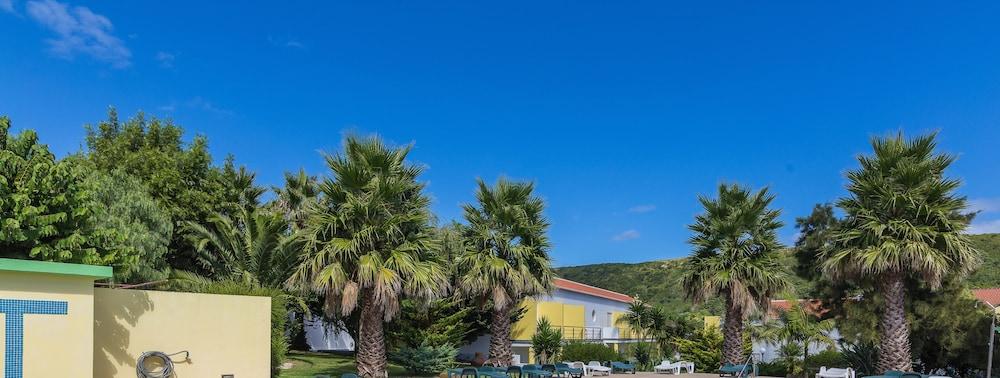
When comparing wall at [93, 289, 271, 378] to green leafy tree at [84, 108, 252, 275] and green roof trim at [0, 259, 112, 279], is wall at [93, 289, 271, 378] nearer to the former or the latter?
green roof trim at [0, 259, 112, 279]

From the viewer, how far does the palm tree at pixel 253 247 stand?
84.6ft

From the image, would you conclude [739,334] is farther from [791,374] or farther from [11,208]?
[11,208]

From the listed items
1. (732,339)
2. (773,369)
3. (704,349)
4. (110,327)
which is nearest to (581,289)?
(704,349)

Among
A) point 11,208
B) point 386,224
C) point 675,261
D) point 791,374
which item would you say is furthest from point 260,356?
point 675,261

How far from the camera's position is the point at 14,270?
10.5 meters

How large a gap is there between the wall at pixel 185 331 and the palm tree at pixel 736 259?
1631 cm

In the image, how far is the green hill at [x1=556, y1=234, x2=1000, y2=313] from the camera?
5628 centimetres

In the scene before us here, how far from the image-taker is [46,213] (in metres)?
12.3

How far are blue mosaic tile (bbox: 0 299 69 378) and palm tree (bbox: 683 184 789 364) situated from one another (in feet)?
68.8

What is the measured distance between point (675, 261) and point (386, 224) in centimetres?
7761

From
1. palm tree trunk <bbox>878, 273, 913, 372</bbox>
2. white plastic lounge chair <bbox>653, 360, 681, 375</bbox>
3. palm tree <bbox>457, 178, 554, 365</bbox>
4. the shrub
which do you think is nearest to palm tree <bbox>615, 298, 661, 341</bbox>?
the shrub

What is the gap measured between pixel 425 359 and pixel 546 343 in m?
9.85

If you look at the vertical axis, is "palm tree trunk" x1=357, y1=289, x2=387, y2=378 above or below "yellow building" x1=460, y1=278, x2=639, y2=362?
above

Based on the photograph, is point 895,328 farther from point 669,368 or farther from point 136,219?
point 136,219
